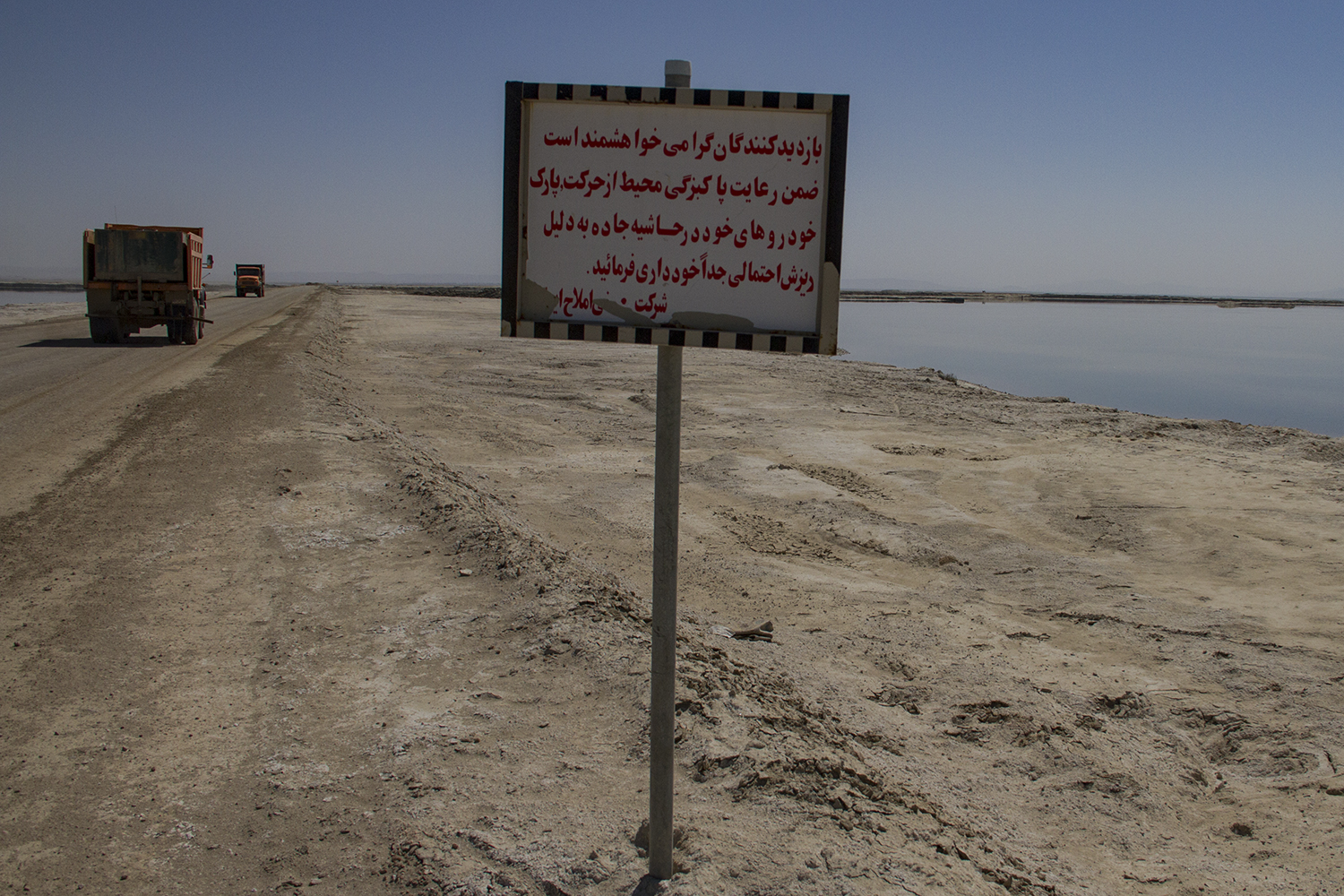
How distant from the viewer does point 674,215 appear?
9.03ft

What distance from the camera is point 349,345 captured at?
24281 millimetres

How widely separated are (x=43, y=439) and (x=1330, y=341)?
57355mm

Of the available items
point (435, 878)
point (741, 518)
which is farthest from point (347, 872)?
point (741, 518)

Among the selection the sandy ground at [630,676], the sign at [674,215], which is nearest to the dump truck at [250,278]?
the sandy ground at [630,676]

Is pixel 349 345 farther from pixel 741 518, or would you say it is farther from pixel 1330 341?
pixel 1330 341

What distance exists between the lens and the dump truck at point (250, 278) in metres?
58.2

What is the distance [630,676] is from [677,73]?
9.26 feet

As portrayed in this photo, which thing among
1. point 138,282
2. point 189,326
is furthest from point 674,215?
point 138,282

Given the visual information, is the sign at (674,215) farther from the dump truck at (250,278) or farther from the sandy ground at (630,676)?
the dump truck at (250,278)

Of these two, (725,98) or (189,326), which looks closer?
(725,98)

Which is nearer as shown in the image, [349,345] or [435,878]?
[435,878]

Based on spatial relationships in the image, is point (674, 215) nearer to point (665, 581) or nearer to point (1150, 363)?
point (665, 581)

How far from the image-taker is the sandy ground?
332cm

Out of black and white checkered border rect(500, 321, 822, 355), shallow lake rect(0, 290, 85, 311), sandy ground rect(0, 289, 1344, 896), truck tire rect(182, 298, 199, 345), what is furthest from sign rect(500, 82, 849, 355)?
shallow lake rect(0, 290, 85, 311)
